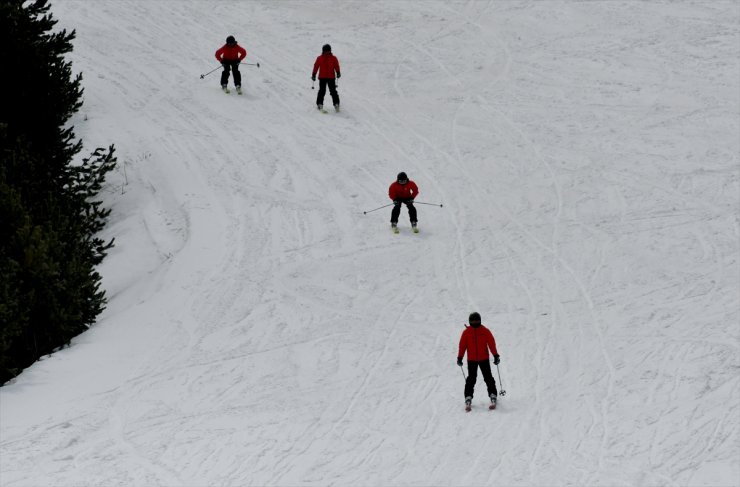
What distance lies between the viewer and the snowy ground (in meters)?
15.3

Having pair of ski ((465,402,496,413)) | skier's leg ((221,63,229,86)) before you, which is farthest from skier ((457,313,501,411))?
skier's leg ((221,63,229,86))

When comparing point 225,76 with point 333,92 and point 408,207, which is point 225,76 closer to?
point 333,92

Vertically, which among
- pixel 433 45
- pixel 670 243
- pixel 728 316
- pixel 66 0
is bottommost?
pixel 728 316

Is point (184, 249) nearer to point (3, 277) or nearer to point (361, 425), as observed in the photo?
point (3, 277)

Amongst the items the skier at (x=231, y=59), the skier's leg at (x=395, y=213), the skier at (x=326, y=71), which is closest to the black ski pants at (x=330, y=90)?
the skier at (x=326, y=71)

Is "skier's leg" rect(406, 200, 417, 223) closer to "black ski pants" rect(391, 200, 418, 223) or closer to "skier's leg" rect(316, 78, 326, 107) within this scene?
"black ski pants" rect(391, 200, 418, 223)

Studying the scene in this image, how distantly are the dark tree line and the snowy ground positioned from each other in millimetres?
575

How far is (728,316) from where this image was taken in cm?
1950

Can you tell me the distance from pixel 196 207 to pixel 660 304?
9.95 m

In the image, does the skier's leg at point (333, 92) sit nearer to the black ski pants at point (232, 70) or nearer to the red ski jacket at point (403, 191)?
the black ski pants at point (232, 70)

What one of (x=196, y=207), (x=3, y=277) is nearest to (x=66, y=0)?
(x=196, y=207)

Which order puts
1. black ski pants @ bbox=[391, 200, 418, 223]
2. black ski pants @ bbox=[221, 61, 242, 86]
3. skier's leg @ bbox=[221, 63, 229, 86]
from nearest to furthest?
black ski pants @ bbox=[391, 200, 418, 223] < black ski pants @ bbox=[221, 61, 242, 86] < skier's leg @ bbox=[221, 63, 229, 86]

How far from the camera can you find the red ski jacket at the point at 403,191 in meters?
22.3

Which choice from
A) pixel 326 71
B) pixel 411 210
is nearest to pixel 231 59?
pixel 326 71
